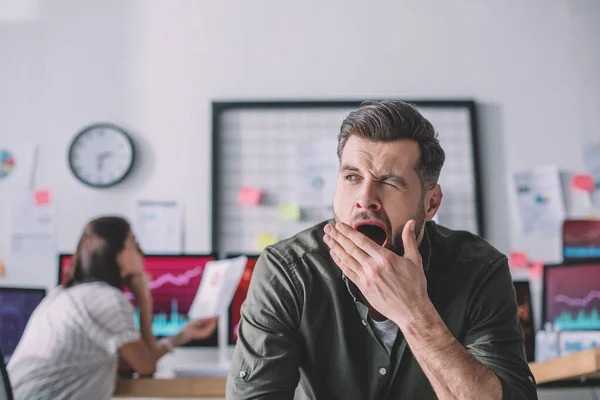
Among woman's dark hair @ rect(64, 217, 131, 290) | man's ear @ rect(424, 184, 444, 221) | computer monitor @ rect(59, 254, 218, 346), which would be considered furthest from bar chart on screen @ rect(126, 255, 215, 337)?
man's ear @ rect(424, 184, 444, 221)

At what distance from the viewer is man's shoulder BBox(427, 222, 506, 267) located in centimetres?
134

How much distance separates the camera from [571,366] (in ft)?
5.73

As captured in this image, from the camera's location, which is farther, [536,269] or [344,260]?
[536,269]

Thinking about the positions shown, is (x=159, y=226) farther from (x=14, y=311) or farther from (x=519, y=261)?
(x=519, y=261)

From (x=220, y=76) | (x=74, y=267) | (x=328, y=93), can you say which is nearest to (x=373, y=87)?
(x=328, y=93)

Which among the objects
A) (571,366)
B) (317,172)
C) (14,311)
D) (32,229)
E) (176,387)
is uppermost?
(317,172)

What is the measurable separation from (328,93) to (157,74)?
758 mm

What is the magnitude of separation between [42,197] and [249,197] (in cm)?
89

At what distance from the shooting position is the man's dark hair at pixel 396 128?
128cm

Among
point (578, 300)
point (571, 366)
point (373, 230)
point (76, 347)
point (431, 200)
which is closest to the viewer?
point (373, 230)

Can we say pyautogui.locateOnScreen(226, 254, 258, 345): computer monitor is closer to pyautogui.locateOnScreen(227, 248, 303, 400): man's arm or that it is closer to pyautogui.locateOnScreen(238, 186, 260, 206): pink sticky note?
pyautogui.locateOnScreen(238, 186, 260, 206): pink sticky note

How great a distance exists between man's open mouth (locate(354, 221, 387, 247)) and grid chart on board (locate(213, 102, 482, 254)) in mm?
1491

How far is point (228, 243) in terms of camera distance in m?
2.72

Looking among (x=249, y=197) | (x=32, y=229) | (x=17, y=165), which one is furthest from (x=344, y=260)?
(x=17, y=165)
